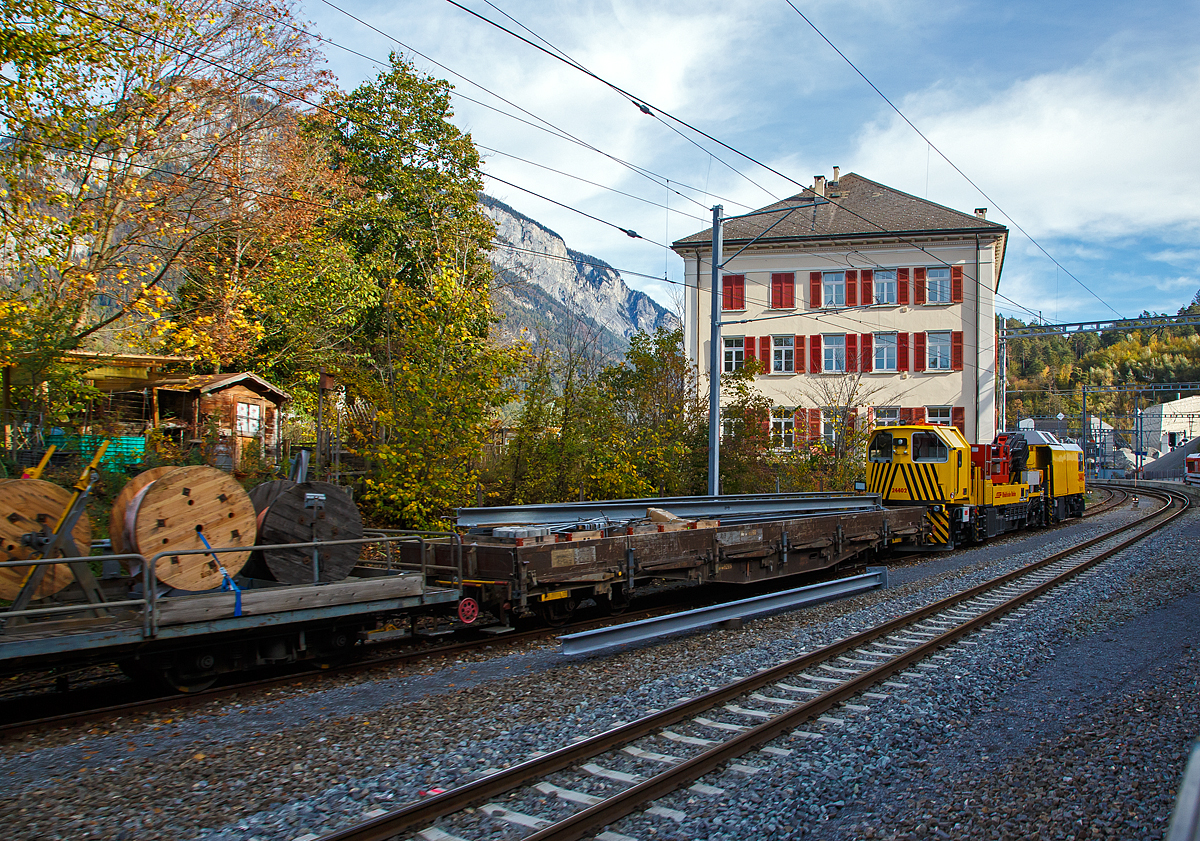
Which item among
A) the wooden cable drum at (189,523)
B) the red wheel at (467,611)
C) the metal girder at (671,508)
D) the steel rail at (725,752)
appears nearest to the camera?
the steel rail at (725,752)

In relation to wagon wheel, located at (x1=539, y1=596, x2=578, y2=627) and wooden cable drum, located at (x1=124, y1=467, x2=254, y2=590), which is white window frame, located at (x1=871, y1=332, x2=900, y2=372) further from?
wooden cable drum, located at (x1=124, y1=467, x2=254, y2=590)

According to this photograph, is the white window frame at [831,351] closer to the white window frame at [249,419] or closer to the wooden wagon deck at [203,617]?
the white window frame at [249,419]

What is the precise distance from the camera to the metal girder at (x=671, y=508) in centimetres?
1012

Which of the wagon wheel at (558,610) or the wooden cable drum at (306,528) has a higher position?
the wooden cable drum at (306,528)

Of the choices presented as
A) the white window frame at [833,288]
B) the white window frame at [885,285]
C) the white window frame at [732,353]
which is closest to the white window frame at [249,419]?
the white window frame at [732,353]

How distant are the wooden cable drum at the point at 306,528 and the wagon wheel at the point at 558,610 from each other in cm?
233

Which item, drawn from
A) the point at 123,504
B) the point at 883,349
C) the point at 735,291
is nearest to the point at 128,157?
the point at 123,504

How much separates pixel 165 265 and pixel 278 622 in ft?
41.6

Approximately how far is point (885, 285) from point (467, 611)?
107 ft

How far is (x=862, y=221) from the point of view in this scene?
3709 centimetres

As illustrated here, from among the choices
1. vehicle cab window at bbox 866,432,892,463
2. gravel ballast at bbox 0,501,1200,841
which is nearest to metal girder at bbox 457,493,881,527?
gravel ballast at bbox 0,501,1200,841

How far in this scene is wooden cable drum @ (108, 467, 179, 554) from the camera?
686cm

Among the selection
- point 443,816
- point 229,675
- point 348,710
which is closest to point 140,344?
point 229,675

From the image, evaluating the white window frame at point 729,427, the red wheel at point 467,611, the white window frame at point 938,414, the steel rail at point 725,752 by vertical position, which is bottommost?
the steel rail at point 725,752
